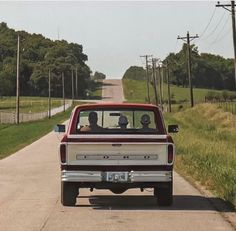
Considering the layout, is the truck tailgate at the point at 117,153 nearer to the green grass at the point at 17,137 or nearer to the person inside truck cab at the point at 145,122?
the person inside truck cab at the point at 145,122

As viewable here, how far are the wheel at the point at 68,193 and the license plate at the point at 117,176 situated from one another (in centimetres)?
71

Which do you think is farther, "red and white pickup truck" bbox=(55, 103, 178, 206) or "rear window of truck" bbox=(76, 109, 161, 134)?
"rear window of truck" bbox=(76, 109, 161, 134)

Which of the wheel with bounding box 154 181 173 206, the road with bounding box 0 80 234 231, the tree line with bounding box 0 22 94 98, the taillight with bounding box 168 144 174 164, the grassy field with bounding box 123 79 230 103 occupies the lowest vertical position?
the road with bounding box 0 80 234 231

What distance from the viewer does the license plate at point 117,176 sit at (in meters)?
10.9

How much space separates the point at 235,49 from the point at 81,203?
3335 centimetres

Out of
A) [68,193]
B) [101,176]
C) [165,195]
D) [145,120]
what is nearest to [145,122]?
[145,120]

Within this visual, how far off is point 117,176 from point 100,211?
655 mm

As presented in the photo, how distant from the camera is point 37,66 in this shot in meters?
146

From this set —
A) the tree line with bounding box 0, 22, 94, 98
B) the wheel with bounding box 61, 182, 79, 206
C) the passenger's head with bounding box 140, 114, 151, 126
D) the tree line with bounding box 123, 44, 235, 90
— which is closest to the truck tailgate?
the wheel with bounding box 61, 182, 79, 206

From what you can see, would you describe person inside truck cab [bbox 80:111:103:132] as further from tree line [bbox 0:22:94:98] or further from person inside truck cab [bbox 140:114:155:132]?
tree line [bbox 0:22:94:98]

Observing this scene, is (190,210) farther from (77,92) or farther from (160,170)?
(77,92)

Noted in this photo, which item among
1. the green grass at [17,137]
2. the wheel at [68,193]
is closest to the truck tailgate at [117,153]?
the wheel at [68,193]

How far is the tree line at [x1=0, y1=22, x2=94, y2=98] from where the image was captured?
5162 inches

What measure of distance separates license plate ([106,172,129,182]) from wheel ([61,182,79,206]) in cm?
71
